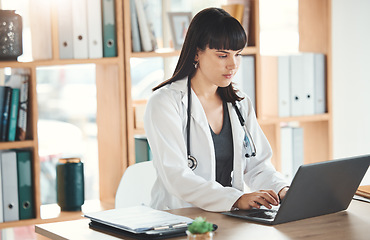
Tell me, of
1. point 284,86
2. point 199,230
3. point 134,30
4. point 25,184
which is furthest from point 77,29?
point 199,230

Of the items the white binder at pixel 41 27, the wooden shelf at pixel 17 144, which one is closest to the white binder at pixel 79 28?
the white binder at pixel 41 27

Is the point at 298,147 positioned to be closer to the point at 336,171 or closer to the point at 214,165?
the point at 214,165

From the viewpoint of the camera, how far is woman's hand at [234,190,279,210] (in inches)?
78.0

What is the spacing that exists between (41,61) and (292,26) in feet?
5.46

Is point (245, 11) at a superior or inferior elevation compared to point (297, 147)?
superior

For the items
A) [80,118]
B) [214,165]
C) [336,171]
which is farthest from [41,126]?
[336,171]

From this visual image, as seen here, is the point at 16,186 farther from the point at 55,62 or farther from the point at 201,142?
the point at 201,142

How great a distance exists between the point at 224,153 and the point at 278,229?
0.70 metres

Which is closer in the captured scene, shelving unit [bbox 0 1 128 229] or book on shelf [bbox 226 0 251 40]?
shelving unit [bbox 0 1 128 229]

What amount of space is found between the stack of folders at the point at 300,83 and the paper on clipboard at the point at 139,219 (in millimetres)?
1835

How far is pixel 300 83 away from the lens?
363 centimetres

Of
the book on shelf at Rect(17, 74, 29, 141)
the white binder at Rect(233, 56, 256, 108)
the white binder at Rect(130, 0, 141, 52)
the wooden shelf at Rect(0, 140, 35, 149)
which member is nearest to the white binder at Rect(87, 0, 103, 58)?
the white binder at Rect(130, 0, 141, 52)

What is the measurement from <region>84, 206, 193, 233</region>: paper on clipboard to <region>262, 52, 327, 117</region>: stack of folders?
184 centimetres

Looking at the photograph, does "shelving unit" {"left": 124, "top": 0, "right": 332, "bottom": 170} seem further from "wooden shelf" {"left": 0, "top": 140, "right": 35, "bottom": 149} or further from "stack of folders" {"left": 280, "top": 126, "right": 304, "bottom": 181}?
"wooden shelf" {"left": 0, "top": 140, "right": 35, "bottom": 149}
